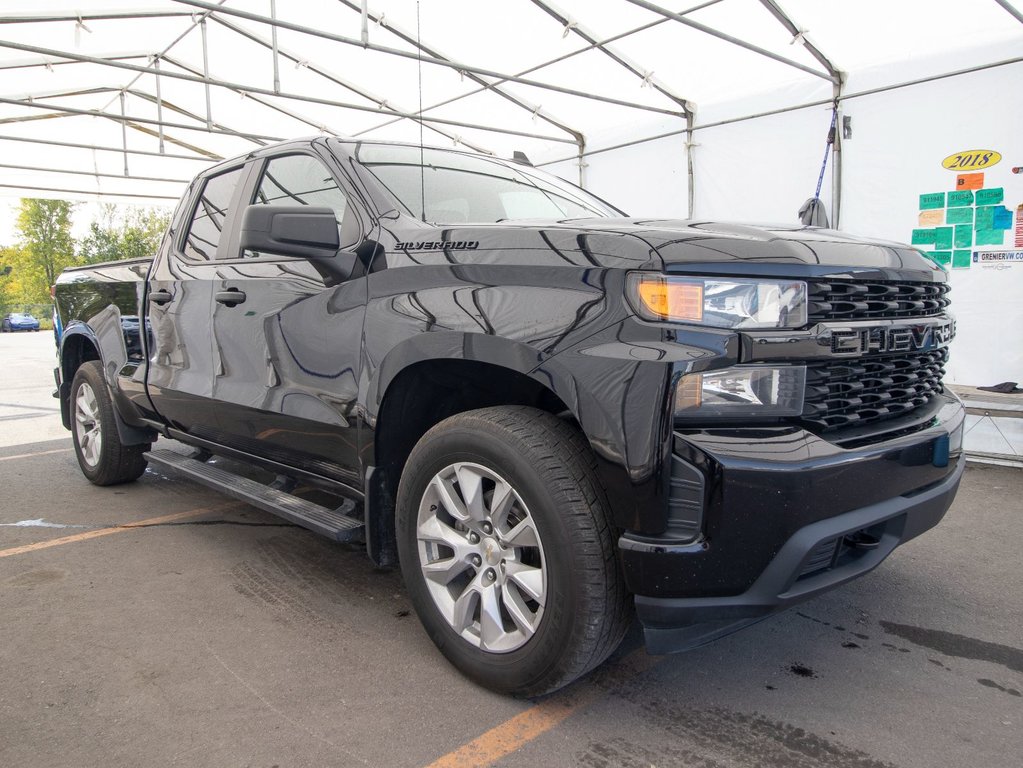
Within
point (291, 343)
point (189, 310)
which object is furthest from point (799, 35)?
point (291, 343)

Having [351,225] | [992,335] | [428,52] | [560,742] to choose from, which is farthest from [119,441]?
[992,335]

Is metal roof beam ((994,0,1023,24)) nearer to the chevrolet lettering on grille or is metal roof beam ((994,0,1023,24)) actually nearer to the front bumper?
the chevrolet lettering on grille

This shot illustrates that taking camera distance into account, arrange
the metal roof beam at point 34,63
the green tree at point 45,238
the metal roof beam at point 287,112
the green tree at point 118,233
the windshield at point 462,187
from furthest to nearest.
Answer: the green tree at point 45,238 < the green tree at point 118,233 < the metal roof beam at point 287,112 < the metal roof beam at point 34,63 < the windshield at point 462,187

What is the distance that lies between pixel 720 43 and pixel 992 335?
3987 millimetres

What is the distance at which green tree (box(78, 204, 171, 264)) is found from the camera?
Result: 151 feet

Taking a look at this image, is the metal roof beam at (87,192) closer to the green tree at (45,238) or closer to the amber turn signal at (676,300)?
the amber turn signal at (676,300)

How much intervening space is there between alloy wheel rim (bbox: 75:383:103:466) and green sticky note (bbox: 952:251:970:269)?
7.29 m

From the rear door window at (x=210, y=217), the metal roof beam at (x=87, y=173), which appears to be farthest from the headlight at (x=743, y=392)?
the metal roof beam at (x=87, y=173)

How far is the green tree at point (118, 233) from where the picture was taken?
46.0m

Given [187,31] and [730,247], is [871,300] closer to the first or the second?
[730,247]

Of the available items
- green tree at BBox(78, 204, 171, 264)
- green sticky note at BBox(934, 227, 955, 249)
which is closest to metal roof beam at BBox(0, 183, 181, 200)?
green sticky note at BBox(934, 227, 955, 249)

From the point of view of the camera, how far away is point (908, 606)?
3004 mm

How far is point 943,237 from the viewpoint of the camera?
7.29m

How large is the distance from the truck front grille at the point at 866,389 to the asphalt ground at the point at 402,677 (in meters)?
0.87
